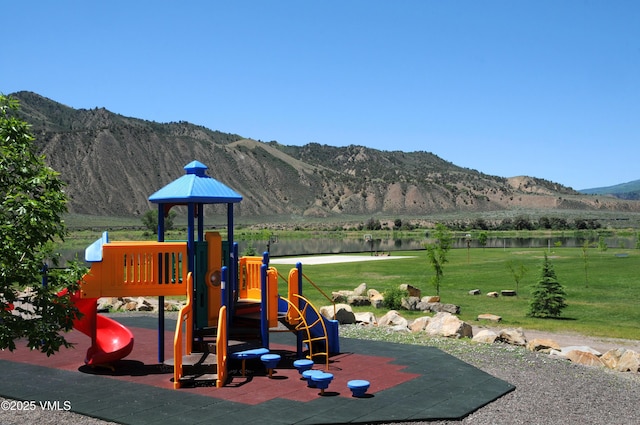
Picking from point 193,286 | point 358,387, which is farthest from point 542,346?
point 193,286

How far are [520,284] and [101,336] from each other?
25.2 metres

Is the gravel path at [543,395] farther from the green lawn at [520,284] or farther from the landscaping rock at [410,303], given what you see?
the landscaping rock at [410,303]

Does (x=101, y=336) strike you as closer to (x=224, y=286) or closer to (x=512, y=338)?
(x=224, y=286)

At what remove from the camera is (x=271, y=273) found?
48.1 ft

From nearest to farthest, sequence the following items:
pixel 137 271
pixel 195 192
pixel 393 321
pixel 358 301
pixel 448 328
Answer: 1. pixel 195 192
2. pixel 137 271
3. pixel 448 328
4. pixel 393 321
5. pixel 358 301

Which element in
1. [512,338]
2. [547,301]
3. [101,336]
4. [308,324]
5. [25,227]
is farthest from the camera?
[547,301]

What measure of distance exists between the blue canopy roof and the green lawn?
11437 mm

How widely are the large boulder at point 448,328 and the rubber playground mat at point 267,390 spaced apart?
2245mm

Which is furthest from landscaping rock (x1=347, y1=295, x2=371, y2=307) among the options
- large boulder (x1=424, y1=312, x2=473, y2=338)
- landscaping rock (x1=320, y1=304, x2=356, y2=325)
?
large boulder (x1=424, y1=312, x2=473, y2=338)

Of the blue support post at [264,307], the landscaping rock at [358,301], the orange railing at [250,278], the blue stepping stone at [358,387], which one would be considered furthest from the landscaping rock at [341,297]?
the blue stepping stone at [358,387]

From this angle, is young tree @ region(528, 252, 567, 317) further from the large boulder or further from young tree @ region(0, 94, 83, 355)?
young tree @ region(0, 94, 83, 355)

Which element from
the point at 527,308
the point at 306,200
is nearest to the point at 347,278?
the point at 527,308

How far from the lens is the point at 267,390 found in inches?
476

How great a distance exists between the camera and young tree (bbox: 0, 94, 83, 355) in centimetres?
773
